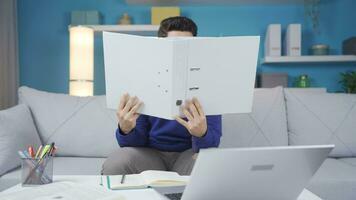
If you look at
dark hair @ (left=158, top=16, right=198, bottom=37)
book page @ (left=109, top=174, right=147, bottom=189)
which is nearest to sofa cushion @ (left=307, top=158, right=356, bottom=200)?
dark hair @ (left=158, top=16, right=198, bottom=37)

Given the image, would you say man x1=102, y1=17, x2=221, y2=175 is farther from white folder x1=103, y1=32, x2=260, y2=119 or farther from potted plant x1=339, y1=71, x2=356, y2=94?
potted plant x1=339, y1=71, x2=356, y2=94

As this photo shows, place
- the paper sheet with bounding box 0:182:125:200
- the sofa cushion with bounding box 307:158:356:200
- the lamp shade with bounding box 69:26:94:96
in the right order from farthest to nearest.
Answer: the lamp shade with bounding box 69:26:94:96, the sofa cushion with bounding box 307:158:356:200, the paper sheet with bounding box 0:182:125:200

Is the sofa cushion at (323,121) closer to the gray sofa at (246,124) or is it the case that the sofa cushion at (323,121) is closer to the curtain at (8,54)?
the gray sofa at (246,124)

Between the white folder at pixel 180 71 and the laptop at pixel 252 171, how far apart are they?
0.43m

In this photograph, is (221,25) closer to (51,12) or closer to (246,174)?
(51,12)

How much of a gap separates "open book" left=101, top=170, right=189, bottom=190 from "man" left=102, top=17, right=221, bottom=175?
206 mm

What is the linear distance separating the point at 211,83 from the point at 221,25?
1916 mm

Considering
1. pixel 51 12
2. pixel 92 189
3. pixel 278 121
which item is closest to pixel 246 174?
pixel 92 189

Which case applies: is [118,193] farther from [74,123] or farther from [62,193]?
[74,123]

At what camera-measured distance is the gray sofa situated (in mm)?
1942

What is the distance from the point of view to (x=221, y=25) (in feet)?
9.64

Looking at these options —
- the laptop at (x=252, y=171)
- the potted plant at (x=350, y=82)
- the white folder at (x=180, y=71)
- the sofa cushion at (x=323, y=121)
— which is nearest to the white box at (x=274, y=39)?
the potted plant at (x=350, y=82)

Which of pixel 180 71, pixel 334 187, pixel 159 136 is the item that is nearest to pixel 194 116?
pixel 180 71

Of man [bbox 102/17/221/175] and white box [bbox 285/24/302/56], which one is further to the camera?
white box [bbox 285/24/302/56]
